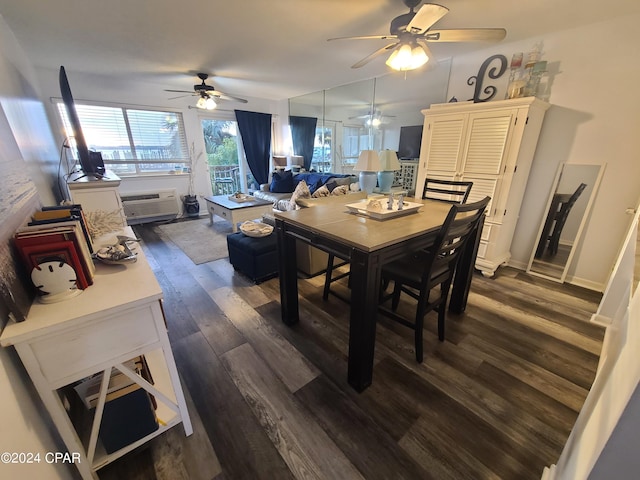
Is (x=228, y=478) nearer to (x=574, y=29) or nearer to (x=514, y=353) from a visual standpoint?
(x=514, y=353)

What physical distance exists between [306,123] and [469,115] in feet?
12.6

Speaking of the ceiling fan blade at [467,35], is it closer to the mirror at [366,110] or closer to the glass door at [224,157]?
the mirror at [366,110]

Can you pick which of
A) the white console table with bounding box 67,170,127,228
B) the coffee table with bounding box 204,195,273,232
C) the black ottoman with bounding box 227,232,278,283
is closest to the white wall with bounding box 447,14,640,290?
the black ottoman with bounding box 227,232,278,283

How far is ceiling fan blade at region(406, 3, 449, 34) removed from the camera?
4.77 feet

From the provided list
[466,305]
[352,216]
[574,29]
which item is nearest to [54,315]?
[352,216]

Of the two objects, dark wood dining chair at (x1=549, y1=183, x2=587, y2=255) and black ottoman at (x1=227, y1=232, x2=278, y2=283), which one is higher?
dark wood dining chair at (x1=549, y1=183, x2=587, y2=255)

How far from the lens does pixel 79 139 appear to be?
238 centimetres

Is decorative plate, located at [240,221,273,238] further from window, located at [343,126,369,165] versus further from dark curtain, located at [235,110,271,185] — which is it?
dark curtain, located at [235,110,271,185]

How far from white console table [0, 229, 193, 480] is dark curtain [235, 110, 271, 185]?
5.22 m

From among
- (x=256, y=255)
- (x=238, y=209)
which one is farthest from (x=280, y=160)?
(x=256, y=255)

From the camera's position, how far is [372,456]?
1188mm

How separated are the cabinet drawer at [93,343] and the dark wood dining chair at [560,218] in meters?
3.60

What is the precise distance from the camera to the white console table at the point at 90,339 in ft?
2.67

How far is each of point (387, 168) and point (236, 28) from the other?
213 cm
